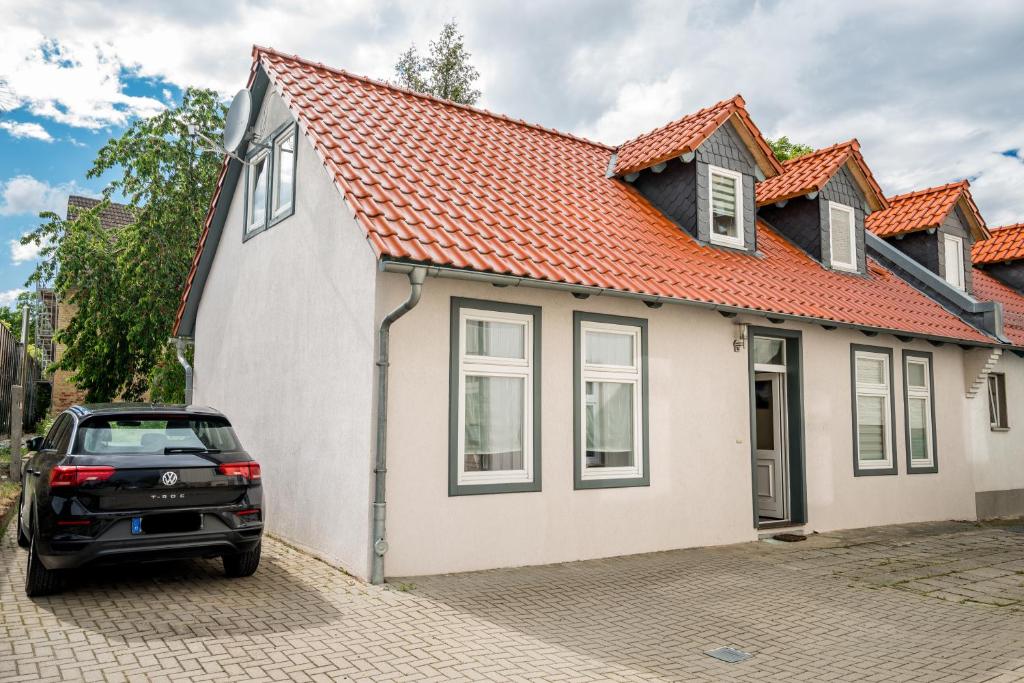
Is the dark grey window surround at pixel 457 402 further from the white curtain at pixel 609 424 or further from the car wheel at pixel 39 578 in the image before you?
the car wheel at pixel 39 578

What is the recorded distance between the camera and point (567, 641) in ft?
19.2

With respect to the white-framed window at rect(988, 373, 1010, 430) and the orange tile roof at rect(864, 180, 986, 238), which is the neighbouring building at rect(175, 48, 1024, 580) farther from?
the orange tile roof at rect(864, 180, 986, 238)

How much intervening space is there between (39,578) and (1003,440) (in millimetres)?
15820

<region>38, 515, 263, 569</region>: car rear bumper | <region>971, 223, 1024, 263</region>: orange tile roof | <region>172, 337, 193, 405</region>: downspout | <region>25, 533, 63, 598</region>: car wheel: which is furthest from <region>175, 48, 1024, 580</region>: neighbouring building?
<region>971, 223, 1024, 263</region>: orange tile roof

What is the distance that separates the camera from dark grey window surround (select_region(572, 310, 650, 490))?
8891 mm

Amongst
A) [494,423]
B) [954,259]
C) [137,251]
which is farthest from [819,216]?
[137,251]

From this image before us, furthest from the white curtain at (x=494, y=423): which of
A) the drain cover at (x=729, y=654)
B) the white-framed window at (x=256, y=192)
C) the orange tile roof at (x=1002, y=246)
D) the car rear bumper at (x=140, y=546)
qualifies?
the orange tile roof at (x=1002, y=246)

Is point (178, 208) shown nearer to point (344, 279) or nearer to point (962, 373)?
point (344, 279)

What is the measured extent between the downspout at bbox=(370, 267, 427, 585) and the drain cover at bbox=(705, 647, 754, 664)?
3091mm

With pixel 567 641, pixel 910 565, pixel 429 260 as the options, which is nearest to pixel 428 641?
pixel 567 641

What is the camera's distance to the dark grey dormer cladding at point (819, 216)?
545 inches

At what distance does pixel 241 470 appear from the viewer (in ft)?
22.2

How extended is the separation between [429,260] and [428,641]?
3390mm

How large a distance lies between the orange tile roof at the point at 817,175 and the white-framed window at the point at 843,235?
1.83 ft
